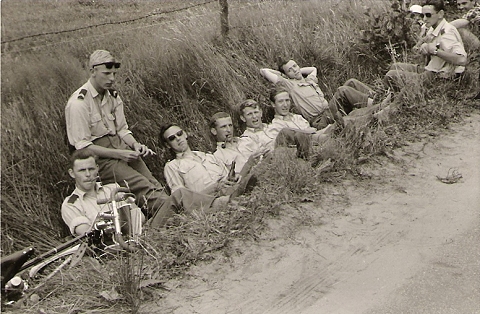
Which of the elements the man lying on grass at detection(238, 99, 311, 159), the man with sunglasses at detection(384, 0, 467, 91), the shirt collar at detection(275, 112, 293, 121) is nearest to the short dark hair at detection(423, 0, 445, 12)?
the man with sunglasses at detection(384, 0, 467, 91)

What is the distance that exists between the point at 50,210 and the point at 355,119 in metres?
3.12

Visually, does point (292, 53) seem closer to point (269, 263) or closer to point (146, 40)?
point (146, 40)

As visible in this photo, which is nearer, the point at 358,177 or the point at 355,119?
the point at 358,177

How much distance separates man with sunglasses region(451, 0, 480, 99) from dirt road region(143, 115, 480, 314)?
2549 millimetres

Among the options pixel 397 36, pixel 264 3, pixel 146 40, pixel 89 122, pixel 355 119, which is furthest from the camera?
pixel 264 3

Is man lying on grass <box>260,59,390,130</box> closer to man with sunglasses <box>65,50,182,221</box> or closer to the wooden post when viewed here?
the wooden post

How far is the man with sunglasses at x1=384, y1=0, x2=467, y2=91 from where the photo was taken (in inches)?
287

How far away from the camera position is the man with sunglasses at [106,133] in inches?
216

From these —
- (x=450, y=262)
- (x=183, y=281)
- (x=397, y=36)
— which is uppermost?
(x=397, y=36)

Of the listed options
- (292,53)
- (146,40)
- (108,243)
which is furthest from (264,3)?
(108,243)

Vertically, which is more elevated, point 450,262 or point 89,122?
point 89,122

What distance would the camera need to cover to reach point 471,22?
28.5 feet

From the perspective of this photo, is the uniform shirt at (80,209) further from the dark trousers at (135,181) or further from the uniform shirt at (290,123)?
the uniform shirt at (290,123)

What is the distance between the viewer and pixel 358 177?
232 inches
